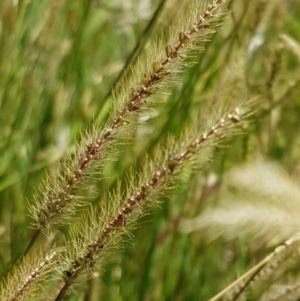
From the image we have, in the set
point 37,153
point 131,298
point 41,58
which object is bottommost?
point 131,298

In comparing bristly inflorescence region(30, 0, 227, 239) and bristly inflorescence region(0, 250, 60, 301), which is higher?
bristly inflorescence region(30, 0, 227, 239)

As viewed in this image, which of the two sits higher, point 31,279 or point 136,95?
point 136,95

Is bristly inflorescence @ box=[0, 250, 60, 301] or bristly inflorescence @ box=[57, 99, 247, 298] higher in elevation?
bristly inflorescence @ box=[57, 99, 247, 298]

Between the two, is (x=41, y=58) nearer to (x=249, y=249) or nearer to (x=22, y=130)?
(x=22, y=130)

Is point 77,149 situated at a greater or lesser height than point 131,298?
greater

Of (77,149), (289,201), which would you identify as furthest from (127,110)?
(289,201)
